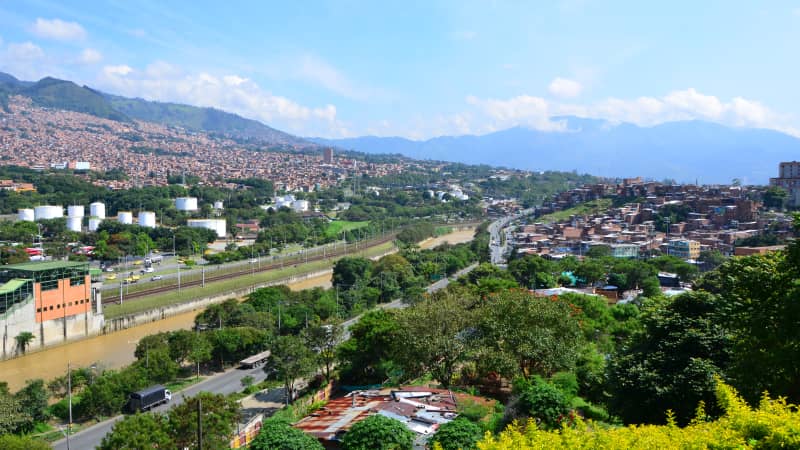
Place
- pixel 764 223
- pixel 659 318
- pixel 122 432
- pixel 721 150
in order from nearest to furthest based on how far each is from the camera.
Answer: pixel 122 432 → pixel 659 318 → pixel 764 223 → pixel 721 150

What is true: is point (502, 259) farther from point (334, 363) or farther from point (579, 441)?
point (579, 441)

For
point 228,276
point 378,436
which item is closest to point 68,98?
point 228,276

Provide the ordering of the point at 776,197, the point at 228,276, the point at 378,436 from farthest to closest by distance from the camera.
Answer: the point at 776,197 → the point at 228,276 → the point at 378,436

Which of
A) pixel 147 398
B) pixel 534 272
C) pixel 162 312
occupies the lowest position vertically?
pixel 162 312

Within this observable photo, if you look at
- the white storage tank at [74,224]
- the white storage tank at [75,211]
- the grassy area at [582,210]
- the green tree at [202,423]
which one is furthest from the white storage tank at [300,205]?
the green tree at [202,423]

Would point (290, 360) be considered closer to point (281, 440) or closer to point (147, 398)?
point (147, 398)

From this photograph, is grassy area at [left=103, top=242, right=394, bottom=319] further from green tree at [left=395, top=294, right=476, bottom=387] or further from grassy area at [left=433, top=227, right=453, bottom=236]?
grassy area at [left=433, top=227, right=453, bottom=236]

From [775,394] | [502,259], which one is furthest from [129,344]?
[502,259]
